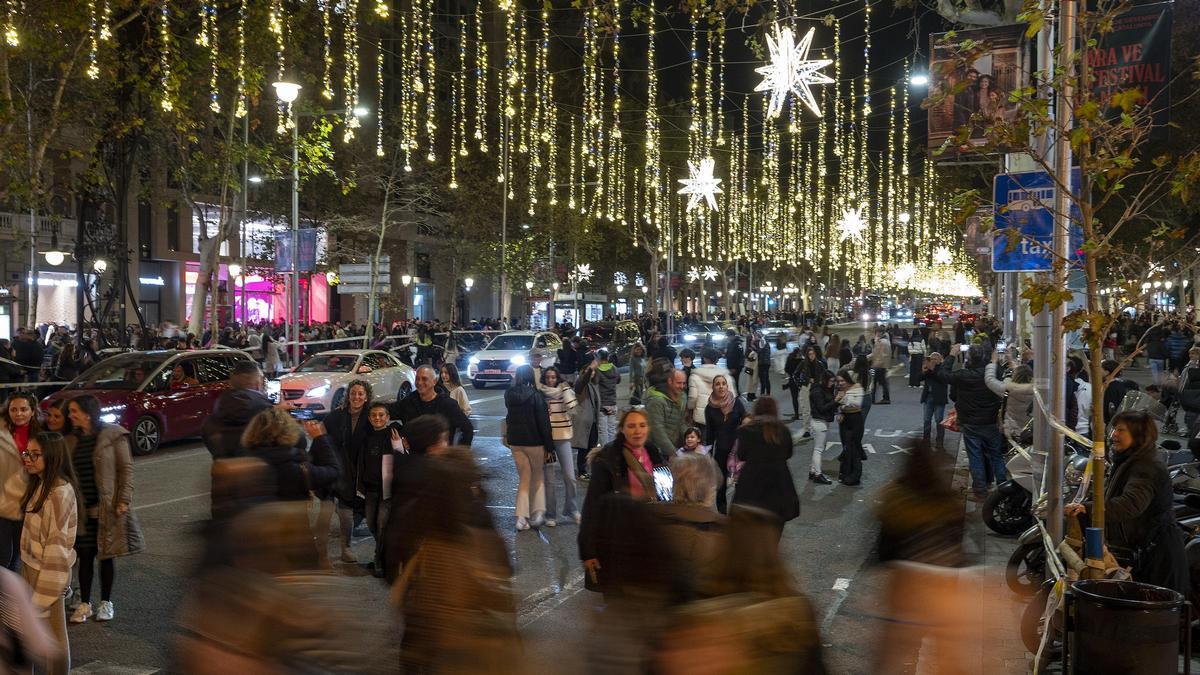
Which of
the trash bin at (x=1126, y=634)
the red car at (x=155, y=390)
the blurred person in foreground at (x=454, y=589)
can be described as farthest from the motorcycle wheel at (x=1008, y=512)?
the red car at (x=155, y=390)

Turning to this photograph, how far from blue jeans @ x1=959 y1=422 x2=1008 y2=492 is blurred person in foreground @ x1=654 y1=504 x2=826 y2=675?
866 centimetres

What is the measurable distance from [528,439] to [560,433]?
87 cm

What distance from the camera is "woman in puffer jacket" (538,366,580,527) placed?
412 inches

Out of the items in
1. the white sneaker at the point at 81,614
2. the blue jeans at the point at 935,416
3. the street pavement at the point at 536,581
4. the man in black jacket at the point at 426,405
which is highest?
the man in black jacket at the point at 426,405

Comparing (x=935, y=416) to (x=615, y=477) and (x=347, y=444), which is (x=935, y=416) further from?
(x=615, y=477)

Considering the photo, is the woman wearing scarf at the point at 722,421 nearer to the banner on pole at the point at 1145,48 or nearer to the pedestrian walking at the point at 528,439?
the pedestrian walking at the point at 528,439

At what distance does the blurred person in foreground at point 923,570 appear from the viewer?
4.38 metres

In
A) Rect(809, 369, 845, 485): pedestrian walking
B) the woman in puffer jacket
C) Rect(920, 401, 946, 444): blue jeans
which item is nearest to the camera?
the woman in puffer jacket

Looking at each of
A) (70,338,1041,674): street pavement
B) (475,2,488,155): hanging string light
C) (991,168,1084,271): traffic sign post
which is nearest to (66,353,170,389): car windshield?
(70,338,1041,674): street pavement

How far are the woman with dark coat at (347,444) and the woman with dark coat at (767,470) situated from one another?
10.3 feet

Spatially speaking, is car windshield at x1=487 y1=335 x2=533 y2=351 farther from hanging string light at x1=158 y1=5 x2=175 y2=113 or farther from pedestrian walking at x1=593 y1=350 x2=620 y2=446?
pedestrian walking at x1=593 y1=350 x2=620 y2=446

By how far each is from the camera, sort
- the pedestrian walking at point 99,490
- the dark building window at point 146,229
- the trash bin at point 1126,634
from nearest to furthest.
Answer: the trash bin at point 1126,634 → the pedestrian walking at point 99,490 → the dark building window at point 146,229

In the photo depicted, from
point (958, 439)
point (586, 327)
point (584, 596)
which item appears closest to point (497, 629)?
point (584, 596)

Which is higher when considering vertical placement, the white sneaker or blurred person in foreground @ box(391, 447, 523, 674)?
blurred person in foreground @ box(391, 447, 523, 674)
